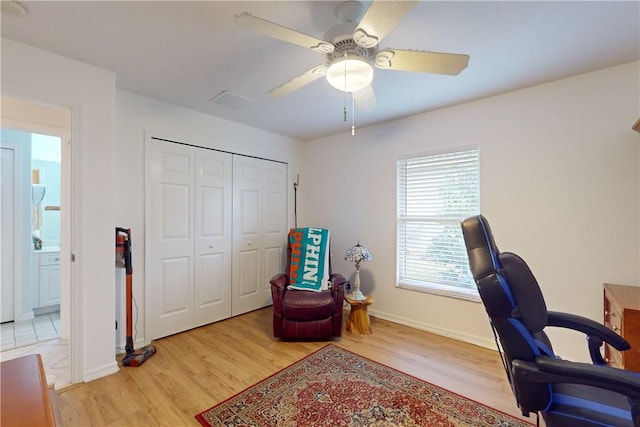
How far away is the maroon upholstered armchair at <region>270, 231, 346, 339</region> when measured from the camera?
2729mm

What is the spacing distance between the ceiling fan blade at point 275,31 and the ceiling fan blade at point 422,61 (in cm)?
31

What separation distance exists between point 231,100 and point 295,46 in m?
1.12

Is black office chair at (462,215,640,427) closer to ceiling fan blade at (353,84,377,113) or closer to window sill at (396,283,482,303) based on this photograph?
ceiling fan blade at (353,84,377,113)

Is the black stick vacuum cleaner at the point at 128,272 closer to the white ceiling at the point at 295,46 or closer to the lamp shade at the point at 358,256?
the white ceiling at the point at 295,46

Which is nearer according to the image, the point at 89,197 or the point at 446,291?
the point at 89,197

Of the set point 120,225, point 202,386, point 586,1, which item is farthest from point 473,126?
point 120,225

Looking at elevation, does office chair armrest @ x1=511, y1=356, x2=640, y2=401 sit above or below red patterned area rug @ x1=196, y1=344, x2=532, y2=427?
above

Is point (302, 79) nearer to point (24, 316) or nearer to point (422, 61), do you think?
point (422, 61)

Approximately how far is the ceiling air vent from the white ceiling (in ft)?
0.22

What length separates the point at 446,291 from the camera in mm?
2916

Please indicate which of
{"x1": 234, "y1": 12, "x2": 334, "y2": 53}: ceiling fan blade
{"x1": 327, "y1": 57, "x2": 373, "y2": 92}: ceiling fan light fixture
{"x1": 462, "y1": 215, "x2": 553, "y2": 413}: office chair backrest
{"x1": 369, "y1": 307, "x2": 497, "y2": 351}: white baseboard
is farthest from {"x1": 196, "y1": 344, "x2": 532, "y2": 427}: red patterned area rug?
{"x1": 234, "y1": 12, "x2": 334, "y2": 53}: ceiling fan blade

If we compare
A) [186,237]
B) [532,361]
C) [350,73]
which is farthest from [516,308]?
[186,237]

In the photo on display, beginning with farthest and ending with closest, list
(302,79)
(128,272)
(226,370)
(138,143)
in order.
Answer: (138,143)
(128,272)
(226,370)
(302,79)

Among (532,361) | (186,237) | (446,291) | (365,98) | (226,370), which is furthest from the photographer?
(186,237)
